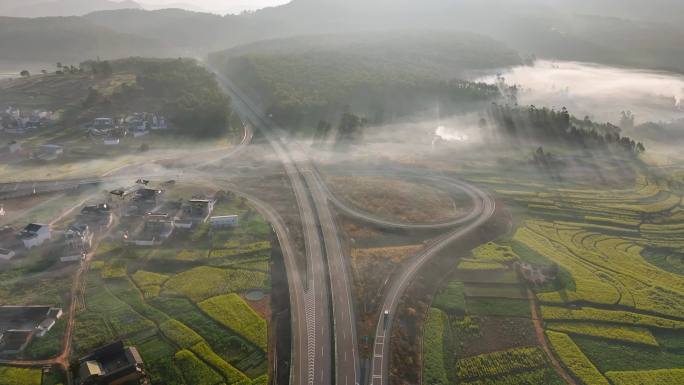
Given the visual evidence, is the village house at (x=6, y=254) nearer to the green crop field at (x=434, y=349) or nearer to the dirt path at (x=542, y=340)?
the green crop field at (x=434, y=349)

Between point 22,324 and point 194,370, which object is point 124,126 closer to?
point 22,324

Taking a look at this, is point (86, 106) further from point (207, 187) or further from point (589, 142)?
point (589, 142)

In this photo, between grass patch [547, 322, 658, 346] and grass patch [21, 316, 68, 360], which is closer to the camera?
grass patch [21, 316, 68, 360]

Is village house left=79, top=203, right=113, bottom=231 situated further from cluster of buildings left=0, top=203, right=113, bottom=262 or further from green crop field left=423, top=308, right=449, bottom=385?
green crop field left=423, top=308, right=449, bottom=385

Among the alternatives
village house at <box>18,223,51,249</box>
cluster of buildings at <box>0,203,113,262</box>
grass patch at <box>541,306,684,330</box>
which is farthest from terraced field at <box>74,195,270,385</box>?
grass patch at <box>541,306,684,330</box>

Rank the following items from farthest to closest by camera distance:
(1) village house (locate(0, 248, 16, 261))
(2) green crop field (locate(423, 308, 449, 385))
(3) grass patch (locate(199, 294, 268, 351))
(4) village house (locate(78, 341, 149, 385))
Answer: (1) village house (locate(0, 248, 16, 261))
(3) grass patch (locate(199, 294, 268, 351))
(2) green crop field (locate(423, 308, 449, 385))
(4) village house (locate(78, 341, 149, 385))

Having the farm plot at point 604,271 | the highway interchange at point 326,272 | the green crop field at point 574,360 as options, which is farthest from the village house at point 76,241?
the farm plot at point 604,271

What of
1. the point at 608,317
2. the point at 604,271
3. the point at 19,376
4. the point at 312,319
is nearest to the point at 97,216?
the point at 19,376

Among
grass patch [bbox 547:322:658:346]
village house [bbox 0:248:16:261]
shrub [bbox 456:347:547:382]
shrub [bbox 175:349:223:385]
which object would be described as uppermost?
village house [bbox 0:248:16:261]
